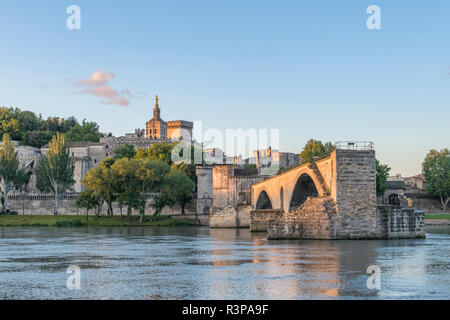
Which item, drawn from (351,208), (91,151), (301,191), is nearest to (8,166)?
(91,151)

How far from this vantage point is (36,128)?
150 metres

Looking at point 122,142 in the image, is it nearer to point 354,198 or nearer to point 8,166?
point 8,166

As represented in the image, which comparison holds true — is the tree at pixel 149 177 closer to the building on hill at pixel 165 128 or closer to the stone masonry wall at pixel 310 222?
the stone masonry wall at pixel 310 222

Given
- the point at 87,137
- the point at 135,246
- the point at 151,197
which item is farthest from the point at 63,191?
the point at 87,137

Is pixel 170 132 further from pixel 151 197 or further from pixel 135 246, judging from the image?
pixel 135 246

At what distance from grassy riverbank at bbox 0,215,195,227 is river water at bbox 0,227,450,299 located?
38.8m

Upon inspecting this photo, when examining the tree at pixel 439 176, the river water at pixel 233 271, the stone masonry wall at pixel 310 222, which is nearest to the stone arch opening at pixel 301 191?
the stone masonry wall at pixel 310 222

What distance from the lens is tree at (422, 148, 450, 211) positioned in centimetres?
10088

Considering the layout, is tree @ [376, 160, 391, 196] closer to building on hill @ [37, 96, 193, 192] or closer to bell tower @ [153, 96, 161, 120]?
building on hill @ [37, 96, 193, 192]

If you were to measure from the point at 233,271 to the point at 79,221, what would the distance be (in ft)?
183

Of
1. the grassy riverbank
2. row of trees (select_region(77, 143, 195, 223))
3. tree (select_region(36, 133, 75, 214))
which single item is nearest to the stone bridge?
row of trees (select_region(77, 143, 195, 223))

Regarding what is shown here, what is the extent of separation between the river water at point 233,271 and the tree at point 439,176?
67.8m

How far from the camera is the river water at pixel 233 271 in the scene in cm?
1881

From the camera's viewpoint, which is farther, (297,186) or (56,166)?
(56,166)
